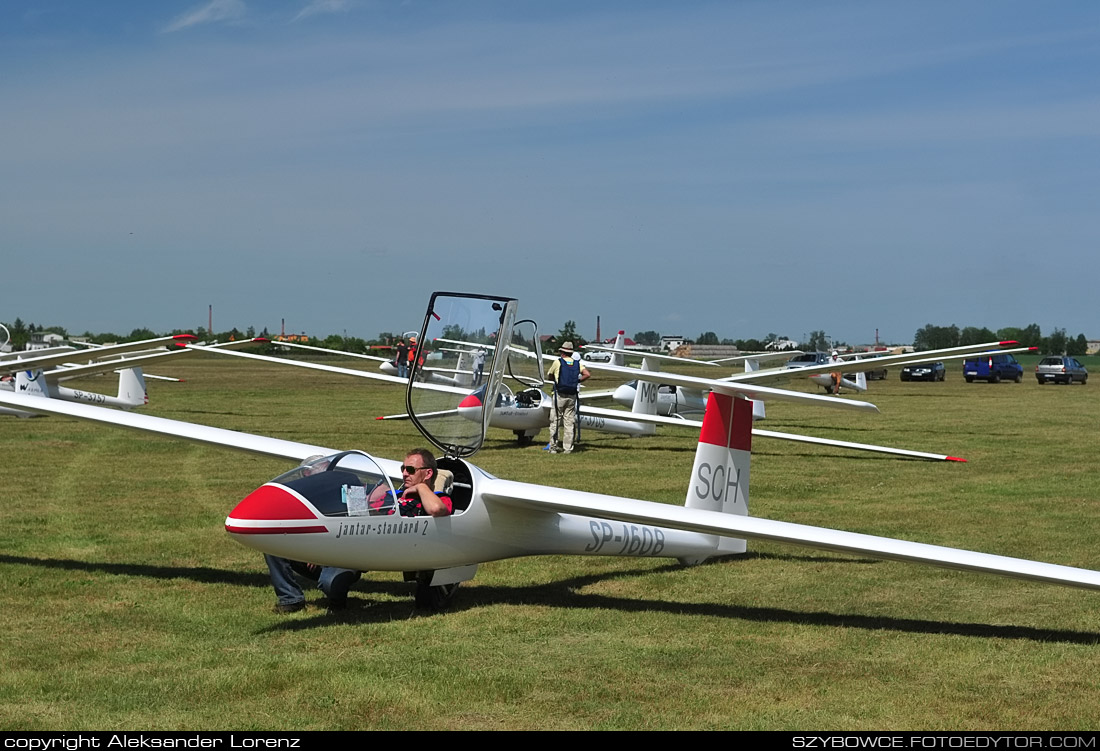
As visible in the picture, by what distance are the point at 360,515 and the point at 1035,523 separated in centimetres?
830

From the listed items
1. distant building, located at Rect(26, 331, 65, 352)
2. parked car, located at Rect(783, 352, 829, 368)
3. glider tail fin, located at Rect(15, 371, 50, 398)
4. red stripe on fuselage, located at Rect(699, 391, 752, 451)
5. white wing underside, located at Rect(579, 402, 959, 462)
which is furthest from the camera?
parked car, located at Rect(783, 352, 829, 368)

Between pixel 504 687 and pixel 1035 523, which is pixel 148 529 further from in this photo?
pixel 1035 523

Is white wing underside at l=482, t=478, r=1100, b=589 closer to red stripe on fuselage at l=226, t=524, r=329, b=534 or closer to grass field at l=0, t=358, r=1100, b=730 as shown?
grass field at l=0, t=358, r=1100, b=730

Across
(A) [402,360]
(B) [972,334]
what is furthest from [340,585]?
(B) [972,334]

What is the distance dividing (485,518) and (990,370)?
51735mm

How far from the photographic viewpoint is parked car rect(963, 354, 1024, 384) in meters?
54.3

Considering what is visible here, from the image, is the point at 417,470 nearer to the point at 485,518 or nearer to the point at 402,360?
the point at 485,518

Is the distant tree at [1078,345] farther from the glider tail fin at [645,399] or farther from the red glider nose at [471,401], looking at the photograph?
the red glider nose at [471,401]

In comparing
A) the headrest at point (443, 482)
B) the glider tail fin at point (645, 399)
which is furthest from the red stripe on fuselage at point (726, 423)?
the glider tail fin at point (645, 399)

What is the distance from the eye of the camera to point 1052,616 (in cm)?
793

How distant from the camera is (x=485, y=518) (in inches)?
314

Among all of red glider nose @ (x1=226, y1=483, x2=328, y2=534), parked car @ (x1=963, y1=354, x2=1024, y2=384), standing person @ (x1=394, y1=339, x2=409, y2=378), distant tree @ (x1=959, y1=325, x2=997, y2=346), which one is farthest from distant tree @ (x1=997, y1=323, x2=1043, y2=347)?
red glider nose @ (x1=226, y1=483, x2=328, y2=534)

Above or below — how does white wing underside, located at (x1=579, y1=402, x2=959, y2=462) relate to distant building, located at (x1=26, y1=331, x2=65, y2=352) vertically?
below

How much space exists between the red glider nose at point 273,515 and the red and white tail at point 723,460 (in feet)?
12.3
